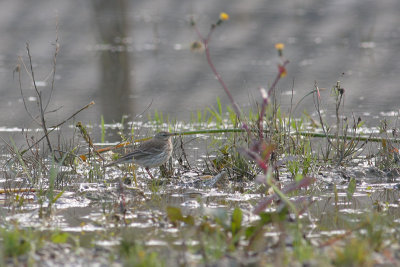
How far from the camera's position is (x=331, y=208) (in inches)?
257

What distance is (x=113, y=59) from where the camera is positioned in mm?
16844

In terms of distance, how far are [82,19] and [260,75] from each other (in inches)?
339

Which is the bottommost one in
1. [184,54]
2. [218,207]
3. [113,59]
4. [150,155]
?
[218,207]

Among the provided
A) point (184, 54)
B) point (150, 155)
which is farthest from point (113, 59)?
point (150, 155)

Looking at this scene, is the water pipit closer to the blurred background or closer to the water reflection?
the blurred background

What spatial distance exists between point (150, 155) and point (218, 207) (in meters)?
1.52

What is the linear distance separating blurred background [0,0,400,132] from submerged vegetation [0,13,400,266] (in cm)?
124

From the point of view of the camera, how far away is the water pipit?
8.01 meters

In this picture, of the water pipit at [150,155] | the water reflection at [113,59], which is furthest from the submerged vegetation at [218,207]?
the water reflection at [113,59]

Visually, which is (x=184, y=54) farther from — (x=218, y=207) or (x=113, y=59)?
(x=218, y=207)

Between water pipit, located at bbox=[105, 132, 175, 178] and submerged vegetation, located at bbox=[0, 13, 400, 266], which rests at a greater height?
water pipit, located at bbox=[105, 132, 175, 178]

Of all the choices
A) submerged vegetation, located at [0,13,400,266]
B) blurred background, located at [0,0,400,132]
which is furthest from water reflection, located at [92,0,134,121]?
submerged vegetation, located at [0,13,400,266]

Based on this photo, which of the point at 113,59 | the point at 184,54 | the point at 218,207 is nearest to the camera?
the point at 218,207

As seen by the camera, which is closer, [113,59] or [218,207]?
[218,207]
